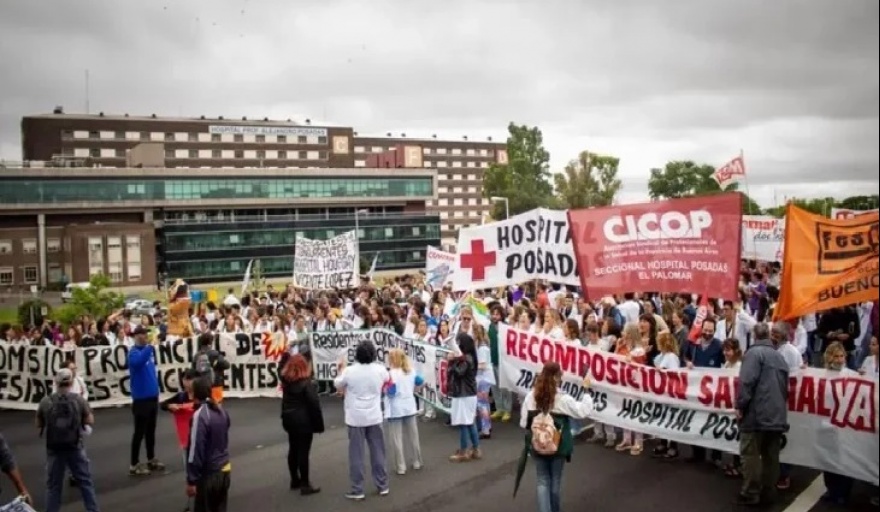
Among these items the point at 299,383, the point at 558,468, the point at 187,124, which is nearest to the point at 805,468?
the point at 558,468

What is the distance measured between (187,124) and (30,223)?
30689 millimetres

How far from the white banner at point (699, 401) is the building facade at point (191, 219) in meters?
64.1

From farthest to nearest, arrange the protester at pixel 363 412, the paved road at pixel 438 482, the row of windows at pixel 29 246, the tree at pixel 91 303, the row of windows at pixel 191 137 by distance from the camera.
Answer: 1. the row of windows at pixel 191 137
2. the row of windows at pixel 29 246
3. the tree at pixel 91 303
4. the protester at pixel 363 412
5. the paved road at pixel 438 482

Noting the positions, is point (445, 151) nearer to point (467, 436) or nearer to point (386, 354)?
point (386, 354)

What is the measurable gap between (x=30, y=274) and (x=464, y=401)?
8471cm

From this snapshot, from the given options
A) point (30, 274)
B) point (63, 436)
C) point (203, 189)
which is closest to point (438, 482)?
point (63, 436)

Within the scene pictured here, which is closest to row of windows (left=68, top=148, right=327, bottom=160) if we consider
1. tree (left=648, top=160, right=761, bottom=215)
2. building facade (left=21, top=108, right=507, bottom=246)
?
building facade (left=21, top=108, right=507, bottom=246)

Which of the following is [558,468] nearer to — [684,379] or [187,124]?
[684,379]

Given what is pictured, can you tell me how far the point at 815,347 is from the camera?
13.2 m

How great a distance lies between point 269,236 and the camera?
95.0m

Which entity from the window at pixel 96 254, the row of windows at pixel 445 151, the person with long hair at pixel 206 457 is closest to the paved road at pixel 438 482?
the person with long hair at pixel 206 457

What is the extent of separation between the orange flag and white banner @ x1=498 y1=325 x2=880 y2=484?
0.94 m

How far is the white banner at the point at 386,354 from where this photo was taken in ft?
41.5

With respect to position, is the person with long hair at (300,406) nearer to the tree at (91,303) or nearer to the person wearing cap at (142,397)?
the person wearing cap at (142,397)
